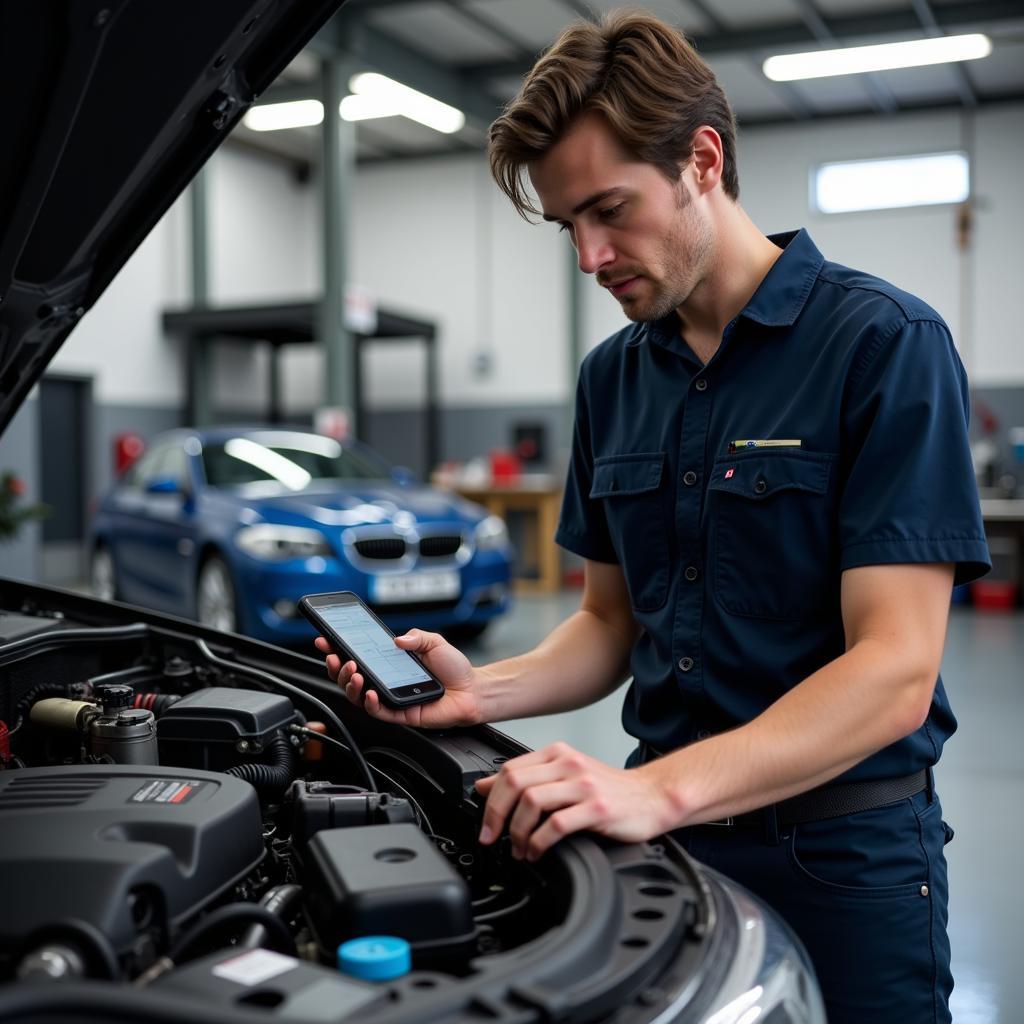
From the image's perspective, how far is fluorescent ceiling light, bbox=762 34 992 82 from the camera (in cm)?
778

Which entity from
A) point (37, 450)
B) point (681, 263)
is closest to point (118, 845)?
point (681, 263)

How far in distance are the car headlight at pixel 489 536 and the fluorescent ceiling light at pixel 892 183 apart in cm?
597

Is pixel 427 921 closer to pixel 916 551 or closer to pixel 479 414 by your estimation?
pixel 916 551

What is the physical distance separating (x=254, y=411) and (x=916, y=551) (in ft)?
36.9

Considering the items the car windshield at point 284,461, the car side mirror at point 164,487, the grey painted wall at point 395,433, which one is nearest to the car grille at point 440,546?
the car windshield at point 284,461

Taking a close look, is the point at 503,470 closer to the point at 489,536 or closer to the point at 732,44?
the point at 732,44

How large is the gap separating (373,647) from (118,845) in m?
0.50

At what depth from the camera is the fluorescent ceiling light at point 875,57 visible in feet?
25.5

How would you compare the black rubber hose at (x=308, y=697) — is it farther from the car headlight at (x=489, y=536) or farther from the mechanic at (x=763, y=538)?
the car headlight at (x=489, y=536)

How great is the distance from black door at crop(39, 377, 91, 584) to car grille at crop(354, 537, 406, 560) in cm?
534

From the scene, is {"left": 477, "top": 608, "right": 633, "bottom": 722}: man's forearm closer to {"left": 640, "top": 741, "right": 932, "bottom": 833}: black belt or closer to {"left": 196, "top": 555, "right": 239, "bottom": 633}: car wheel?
{"left": 640, "top": 741, "right": 932, "bottom": 833}: black belt

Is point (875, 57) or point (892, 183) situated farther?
point (892, 183)

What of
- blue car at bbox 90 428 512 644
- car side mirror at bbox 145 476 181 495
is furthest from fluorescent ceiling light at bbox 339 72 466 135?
car side mirror at bbox 145 476 181 495

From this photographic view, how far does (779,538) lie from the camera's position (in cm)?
120
